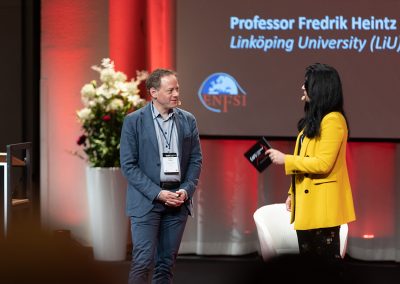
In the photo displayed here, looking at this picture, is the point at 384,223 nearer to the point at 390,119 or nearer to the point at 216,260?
the point at 390,119

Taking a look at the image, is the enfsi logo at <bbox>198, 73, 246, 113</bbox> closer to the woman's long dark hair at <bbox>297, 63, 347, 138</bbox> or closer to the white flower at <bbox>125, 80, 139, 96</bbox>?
the white flower at <bbox>125, 80, 139, 96</bbox>

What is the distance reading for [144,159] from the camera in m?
3.73

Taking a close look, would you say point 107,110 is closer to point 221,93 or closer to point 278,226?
point 221,93

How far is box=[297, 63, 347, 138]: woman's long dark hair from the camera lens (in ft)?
11.1

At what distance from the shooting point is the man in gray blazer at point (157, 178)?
3688mm

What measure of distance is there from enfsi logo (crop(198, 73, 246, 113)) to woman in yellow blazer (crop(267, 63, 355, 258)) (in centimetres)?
264

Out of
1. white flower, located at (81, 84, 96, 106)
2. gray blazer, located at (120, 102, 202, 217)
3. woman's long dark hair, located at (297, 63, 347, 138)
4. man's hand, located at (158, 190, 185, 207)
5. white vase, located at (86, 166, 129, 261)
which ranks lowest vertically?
white vase, located at (86, 166, 129, 261)

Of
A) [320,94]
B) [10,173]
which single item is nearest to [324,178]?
[320,94]

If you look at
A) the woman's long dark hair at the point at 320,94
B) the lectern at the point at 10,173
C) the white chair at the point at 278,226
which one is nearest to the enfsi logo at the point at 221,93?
the lectern at the point at 10,173

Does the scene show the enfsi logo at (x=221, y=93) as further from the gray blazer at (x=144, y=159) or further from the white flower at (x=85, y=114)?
the gray blazer at (x=144, y=159)

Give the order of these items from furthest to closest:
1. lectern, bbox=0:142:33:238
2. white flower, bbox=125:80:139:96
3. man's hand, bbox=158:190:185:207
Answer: white flower, bbox=125:80:139:96
lectern, bbox=0:142:33:238
man's hand, bbox=158:190:185:207

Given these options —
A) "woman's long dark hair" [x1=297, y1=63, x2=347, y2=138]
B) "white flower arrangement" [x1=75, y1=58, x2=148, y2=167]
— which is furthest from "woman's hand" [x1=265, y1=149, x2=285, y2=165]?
"white flower arrangement" [x1=75, y1=58, x2=148, y2=167]

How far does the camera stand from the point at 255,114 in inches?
240

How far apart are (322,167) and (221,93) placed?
2.83 m
